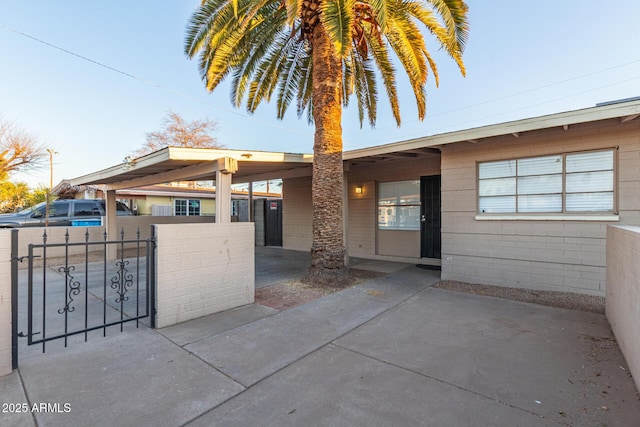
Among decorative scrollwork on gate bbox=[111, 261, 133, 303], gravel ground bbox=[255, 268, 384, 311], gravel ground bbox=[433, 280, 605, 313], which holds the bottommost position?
gravel ground bbox=[255, 268, 384, 311]

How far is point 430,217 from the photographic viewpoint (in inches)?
337

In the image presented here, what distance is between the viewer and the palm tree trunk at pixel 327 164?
6309 mm

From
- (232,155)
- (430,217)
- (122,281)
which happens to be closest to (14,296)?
(122,281)

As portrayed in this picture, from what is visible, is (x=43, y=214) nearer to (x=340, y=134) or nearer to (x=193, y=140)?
(x=340, y=134)

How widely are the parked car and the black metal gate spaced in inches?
158

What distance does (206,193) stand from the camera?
792 inches

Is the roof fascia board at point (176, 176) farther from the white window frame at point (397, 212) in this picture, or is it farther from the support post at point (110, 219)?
the white window frame at point (397, 212)

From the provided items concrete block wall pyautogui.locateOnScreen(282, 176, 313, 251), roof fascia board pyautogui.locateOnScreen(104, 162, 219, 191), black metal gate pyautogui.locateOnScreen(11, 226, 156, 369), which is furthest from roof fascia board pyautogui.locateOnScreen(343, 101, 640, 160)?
black metal gate pyautogui.locateOnScreen(11, 226, 156, 369)

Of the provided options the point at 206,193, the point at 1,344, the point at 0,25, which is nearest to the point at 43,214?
the point at 0,25

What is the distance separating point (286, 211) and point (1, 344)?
10.00m

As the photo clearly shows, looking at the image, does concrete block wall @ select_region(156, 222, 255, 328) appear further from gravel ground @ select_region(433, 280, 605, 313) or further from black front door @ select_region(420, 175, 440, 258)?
black front door @ select_region(420, 175, 440, 258)

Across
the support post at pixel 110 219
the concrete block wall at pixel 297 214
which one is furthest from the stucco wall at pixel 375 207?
the support post at pixel 110 219

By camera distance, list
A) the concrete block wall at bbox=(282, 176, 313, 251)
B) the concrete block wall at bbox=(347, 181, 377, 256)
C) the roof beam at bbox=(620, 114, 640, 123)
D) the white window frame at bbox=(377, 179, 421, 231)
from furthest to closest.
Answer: the concrete block wall at bbox=(282, 176, 313, 251) → the concrete block wall at bbox=(347, 181, 377, 256) → the white window frame at bbox=(377, 179, 421, 231) → the roof beam at bbox=(620, 114, 640, 123)

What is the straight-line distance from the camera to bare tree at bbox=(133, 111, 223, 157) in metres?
26.4
